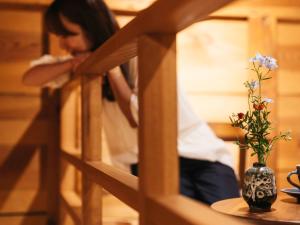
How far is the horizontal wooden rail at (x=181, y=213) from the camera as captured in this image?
1.52 feet

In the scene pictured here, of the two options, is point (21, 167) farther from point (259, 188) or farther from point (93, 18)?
point (259, 188)

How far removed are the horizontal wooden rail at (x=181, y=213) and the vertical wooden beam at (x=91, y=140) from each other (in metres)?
0.68

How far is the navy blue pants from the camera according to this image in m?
1.70

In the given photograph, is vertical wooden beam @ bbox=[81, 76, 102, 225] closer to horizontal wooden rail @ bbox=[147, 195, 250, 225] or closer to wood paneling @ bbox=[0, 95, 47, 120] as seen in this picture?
horizontal wooden rail @ bbox=[147, 195, 250, 225]

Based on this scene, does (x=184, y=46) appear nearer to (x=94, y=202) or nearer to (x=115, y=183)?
(x=94, y=202)

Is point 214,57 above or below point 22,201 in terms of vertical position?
above

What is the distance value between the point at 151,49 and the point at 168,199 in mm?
183

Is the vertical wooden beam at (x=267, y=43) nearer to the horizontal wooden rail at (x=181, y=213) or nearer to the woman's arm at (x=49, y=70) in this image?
the woman's arm at (x=49, y=70)

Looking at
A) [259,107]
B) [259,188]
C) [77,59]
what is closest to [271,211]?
[259,188]

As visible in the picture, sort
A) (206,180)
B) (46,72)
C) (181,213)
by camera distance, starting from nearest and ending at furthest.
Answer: (181,213)
(206,180)
(46,72)

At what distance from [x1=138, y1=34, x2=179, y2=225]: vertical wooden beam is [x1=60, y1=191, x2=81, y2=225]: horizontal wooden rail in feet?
2.98

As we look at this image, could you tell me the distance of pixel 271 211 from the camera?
49.1 inches

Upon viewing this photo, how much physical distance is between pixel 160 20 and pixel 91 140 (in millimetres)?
772

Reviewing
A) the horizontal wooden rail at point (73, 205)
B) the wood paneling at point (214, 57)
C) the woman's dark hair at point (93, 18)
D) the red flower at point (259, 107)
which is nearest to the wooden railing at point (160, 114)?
the red flower at point (259, 107)
